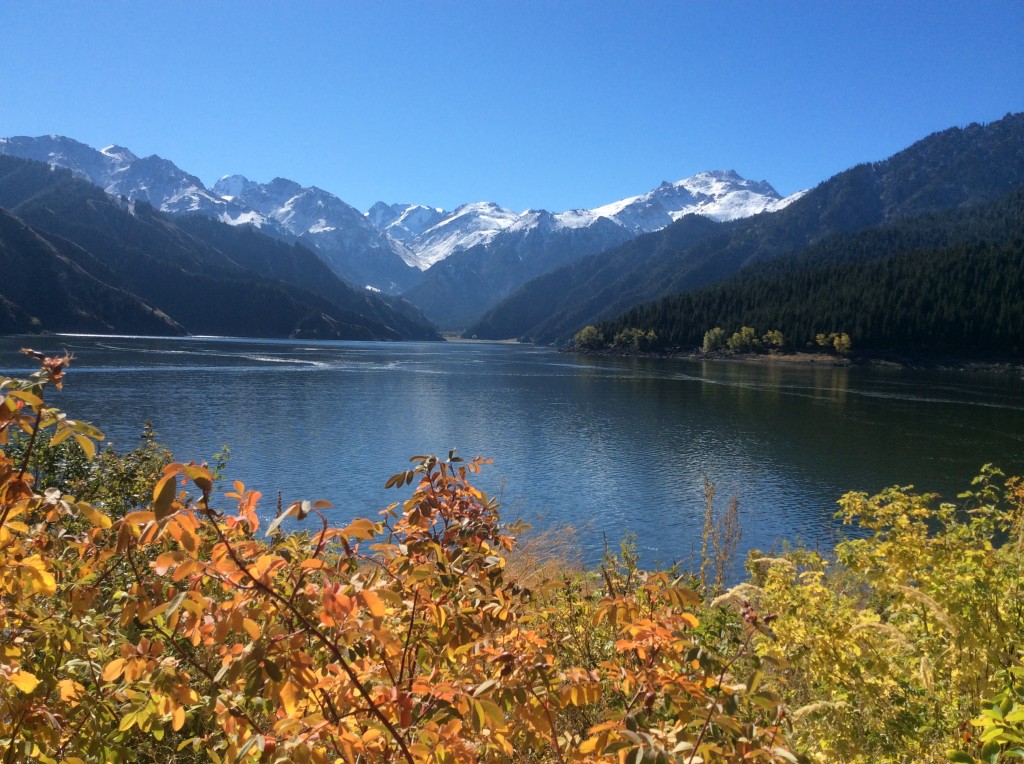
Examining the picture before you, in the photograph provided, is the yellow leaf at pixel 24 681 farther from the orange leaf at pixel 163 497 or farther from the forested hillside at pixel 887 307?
the forested hillside at pixel 887 307

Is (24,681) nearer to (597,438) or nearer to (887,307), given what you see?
(597,438)

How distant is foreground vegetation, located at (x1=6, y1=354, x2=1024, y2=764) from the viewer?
195cm

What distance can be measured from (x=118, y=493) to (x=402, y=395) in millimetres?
48625

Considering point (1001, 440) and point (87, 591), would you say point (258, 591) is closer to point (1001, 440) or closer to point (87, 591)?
point (87, 591)

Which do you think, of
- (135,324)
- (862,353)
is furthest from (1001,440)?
(135,324)

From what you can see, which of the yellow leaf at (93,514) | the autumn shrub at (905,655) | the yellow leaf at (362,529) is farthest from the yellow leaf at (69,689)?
the autumn shrub at (905,655)

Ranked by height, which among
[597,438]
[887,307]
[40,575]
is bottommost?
[597,438]

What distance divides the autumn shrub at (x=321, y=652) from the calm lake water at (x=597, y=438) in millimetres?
11956

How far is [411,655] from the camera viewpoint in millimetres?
3100

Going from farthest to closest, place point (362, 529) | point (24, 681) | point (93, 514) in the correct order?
point (93, 514)
point (24, 681)
point (362, 529)

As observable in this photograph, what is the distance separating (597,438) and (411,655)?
3672cm

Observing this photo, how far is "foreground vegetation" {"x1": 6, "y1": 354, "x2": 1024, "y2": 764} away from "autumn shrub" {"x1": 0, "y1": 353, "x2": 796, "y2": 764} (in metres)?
0.01

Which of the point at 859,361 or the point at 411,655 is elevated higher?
the point at 859,361

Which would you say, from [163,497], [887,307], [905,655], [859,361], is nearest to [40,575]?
[163,497]
